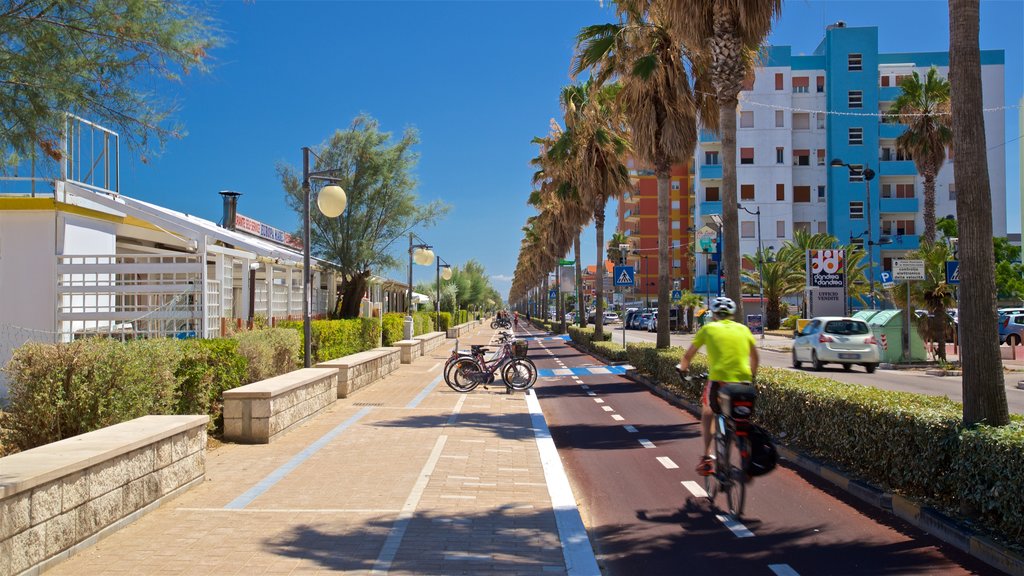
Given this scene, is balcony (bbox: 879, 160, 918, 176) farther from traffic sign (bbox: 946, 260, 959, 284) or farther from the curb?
the curb

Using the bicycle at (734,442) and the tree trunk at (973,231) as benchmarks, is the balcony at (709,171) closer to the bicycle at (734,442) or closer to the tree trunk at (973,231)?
the tree trunk at (973,231)

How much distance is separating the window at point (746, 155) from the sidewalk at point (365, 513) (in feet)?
194

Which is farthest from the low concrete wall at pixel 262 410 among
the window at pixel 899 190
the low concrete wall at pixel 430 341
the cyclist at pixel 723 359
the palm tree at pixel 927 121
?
the window at pixel 899 190

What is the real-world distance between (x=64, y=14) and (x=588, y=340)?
30475 mm

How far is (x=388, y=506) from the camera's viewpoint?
709cm

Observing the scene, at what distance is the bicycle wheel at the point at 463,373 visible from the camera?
57.3 feet

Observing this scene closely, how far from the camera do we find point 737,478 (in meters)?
6.82

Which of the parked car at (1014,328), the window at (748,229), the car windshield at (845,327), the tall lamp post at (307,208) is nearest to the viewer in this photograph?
the tall lamp post at (307,208)

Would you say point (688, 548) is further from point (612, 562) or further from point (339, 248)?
point (339, 248)

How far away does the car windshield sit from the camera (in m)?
24.4

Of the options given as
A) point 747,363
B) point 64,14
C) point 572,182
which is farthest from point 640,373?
point 572,182

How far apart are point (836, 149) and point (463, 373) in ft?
183

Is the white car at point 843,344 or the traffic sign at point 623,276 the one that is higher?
the traffic sign at point 623,276

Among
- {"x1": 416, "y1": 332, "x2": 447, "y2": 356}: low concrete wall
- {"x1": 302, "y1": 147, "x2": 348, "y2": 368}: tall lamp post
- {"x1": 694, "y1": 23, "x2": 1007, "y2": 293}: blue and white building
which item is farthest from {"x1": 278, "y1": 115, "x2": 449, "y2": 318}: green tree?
{"x1": 694, "y1": 23, "x2": 1007, "y2": 293}: blue and white building
